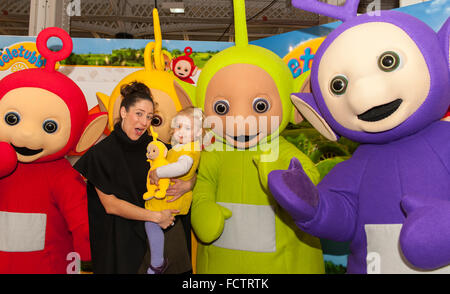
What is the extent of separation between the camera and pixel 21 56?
2.80 m

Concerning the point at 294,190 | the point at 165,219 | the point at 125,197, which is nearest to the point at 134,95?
the point at 125,197

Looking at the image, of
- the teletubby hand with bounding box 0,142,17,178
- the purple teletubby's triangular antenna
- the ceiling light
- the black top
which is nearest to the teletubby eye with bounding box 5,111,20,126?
Answer: the teletubby hand with bounding box 0,142,17,178

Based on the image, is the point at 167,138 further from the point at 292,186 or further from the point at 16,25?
the point at 16,25

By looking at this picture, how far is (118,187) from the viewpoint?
A: 1.66m

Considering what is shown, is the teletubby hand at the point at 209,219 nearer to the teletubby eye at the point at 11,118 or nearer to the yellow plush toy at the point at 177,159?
the yellow plush toy at the point at 177,159

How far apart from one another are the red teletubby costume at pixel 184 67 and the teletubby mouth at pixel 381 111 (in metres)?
1.57

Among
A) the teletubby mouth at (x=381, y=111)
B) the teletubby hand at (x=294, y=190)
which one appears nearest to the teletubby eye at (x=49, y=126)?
the teletubby hand at (x=294, y=190)

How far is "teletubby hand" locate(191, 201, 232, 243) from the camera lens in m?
1.77

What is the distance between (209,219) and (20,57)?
6.34 feet

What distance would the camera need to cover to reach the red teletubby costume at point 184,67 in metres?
2.81

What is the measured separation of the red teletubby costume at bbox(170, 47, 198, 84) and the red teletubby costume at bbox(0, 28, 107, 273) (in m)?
0.94

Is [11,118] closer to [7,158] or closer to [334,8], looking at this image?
[7,158]

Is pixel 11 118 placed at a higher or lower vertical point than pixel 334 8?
lower
